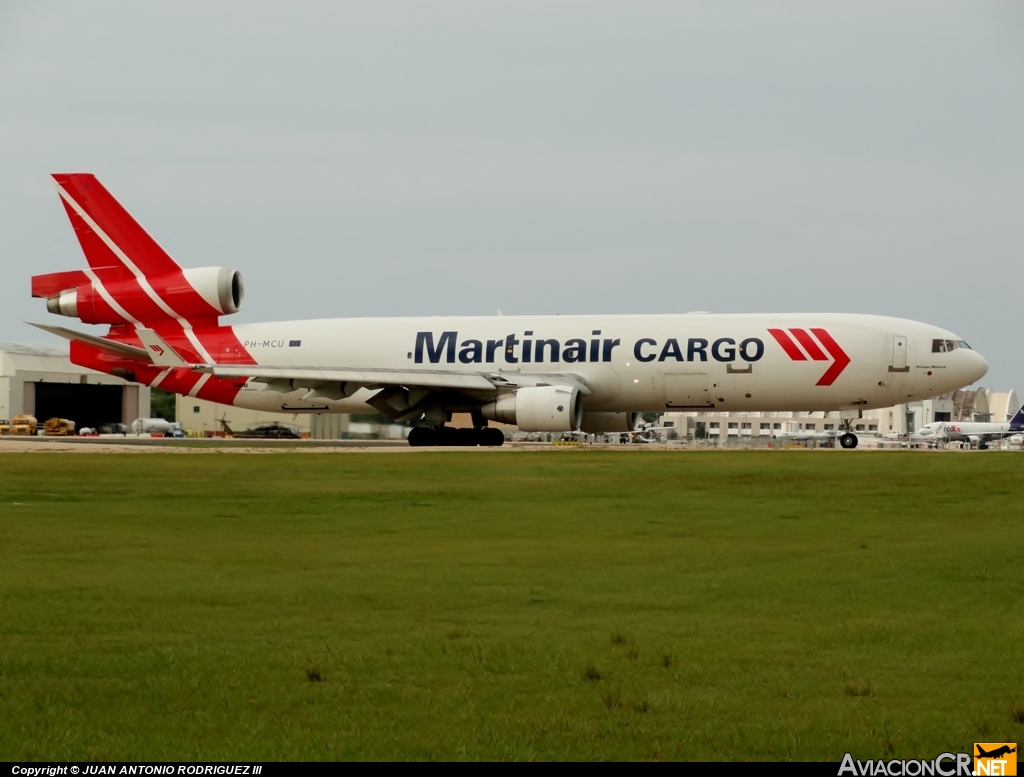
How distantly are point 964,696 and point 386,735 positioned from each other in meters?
3.56

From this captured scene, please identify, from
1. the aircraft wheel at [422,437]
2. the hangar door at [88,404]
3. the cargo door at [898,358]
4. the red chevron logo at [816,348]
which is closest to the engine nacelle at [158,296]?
the aircraft wheel at [422,437]

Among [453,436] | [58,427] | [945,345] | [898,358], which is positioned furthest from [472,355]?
[58,427]

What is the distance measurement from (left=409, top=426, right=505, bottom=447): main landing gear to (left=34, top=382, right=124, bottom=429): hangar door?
53.9 m

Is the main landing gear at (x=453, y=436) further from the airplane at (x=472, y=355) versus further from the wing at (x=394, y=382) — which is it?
the wing at (x=394, y=382)

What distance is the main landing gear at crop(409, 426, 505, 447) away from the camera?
45406mm

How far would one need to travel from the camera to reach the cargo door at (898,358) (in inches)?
1677

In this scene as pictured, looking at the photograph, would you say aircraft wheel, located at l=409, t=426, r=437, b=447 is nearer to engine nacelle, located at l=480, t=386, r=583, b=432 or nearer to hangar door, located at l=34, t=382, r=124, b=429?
engine nacelle, located at l=480, t=386, r=583, b=432

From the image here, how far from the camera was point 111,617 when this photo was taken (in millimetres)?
10719

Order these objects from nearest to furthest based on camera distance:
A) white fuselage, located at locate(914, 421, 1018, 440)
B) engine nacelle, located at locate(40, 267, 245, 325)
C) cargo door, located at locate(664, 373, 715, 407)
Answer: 1. cargo door, located at locate(664, 373, 715, 407)
2. engine nacelle, located at locate(40, 267, 245, 325)
3. white fuselage, located at locate(914, 421, 1018, 440)

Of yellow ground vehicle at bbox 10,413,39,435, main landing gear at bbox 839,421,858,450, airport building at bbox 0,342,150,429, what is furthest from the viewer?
airport building at bbox 0,342,150,429

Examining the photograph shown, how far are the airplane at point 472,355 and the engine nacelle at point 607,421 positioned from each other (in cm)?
6

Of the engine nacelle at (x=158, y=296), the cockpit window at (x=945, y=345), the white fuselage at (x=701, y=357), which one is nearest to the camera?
the white fuselage at (x=701, y=357)

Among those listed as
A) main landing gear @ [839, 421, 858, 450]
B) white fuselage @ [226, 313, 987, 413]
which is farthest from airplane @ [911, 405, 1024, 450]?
white fuselage @ [226, 313, 987, 413]

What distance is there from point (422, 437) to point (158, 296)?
11.1m
